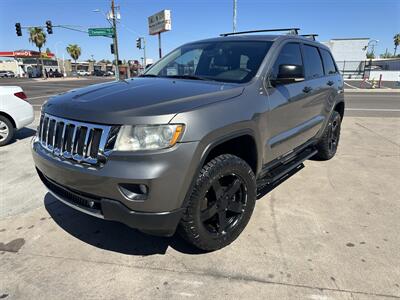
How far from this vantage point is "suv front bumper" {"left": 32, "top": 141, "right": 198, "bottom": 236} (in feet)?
6.97

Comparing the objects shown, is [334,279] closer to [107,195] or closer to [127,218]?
[127,218]

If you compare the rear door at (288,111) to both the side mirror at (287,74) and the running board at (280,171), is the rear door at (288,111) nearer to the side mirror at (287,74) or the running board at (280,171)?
the side mirror at (287,74)

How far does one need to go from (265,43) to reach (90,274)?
2814 millimetres

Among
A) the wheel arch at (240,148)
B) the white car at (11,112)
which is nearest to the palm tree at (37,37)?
the white car at (11,112)

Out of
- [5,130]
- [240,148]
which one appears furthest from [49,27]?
[240,148]

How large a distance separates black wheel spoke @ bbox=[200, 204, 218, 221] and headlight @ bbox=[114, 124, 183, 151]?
28.7 inches

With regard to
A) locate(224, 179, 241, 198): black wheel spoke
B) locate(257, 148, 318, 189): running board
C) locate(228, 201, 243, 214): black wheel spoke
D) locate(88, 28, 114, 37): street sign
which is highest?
locate(88, 28, 114, 37): street sign

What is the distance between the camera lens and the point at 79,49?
3679 inches

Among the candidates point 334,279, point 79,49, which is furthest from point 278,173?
point 79,49

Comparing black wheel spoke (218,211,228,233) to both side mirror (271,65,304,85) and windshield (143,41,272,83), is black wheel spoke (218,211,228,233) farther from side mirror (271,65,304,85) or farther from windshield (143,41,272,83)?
side mirror (271,65,304,85)

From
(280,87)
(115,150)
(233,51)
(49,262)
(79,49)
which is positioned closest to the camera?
(115,150)

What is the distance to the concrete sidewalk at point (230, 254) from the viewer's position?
2.36 metres

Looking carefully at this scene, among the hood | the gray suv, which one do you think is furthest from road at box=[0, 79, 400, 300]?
the hood

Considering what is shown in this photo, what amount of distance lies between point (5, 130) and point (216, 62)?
506 centimetres
